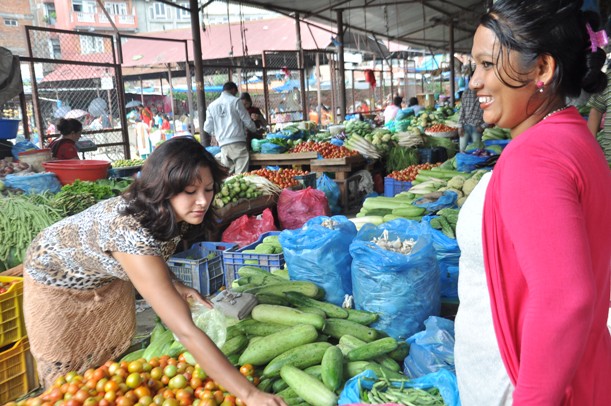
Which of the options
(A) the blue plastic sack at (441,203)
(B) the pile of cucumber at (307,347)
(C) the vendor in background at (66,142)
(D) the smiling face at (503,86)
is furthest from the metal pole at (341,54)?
(D) the smiling face at (503,86)

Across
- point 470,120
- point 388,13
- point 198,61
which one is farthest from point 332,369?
point 388,13

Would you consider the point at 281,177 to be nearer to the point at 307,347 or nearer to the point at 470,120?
the point at 470,120

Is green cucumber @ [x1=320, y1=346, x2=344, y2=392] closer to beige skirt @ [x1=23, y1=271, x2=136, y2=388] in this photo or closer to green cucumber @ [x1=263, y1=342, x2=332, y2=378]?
green cucumber @ [x1=263, y1=342, x2=332, y2=378]

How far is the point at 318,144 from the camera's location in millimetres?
8914

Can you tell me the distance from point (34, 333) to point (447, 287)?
253 cm

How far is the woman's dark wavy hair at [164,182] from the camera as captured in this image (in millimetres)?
1905

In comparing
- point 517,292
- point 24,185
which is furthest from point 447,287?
point 24,185

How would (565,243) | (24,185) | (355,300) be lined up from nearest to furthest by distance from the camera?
(565,243) < (355,300) < (24,185)

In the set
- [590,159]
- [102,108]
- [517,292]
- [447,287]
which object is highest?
[102,108]

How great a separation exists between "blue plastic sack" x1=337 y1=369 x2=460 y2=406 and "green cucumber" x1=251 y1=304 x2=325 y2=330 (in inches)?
19.4

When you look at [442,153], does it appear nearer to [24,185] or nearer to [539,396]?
[24,185]

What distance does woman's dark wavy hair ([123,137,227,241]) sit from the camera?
1905 millimetres

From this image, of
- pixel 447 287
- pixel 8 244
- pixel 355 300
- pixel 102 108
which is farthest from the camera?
pixel 102 108

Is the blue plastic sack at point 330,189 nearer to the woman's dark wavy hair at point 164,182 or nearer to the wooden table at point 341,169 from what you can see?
the wooden table at point 341,169
